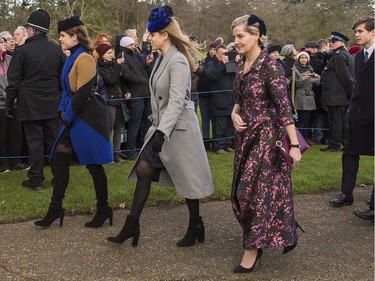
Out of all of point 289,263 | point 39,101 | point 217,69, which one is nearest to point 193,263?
point 289,263

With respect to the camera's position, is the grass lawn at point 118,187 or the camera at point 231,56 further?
the camera at point 231,56

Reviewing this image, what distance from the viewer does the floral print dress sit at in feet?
13.1

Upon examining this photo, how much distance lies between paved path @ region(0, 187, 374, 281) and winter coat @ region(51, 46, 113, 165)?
76 cm

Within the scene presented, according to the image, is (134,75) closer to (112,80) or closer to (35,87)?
(112,80)

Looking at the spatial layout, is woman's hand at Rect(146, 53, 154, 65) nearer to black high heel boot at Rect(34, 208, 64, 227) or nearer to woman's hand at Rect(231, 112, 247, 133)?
black high heel boot at Rect(34, 208, 64, 227)

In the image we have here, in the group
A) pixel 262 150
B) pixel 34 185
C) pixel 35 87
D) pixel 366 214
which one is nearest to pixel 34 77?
pixel 35 87

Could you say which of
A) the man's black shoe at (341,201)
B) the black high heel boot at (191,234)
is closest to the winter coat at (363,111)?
the man's black shoe at (341,201)

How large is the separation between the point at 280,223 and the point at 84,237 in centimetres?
185

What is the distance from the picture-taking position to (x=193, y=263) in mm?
4289

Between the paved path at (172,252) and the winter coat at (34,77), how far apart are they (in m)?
1.65

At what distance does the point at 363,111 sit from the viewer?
5.39 metres

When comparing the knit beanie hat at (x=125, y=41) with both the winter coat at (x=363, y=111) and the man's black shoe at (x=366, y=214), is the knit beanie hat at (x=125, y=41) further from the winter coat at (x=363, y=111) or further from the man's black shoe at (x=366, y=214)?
the man's black shoe at (x=366, y=214)

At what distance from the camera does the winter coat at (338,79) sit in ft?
30.1

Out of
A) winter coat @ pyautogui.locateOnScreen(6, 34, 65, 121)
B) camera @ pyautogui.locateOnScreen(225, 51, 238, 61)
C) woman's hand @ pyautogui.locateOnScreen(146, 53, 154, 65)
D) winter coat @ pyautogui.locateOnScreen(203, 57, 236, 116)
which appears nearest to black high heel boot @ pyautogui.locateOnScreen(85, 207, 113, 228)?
winter coat @ pyautogui.locateOnScreen(6, 34, 65, 121)
